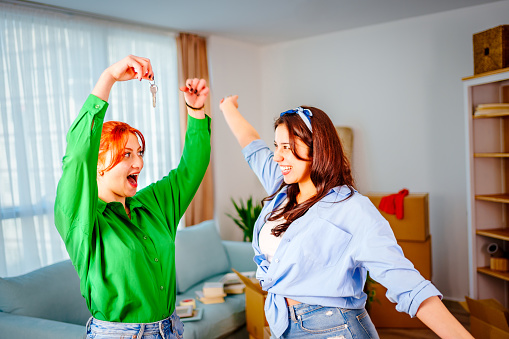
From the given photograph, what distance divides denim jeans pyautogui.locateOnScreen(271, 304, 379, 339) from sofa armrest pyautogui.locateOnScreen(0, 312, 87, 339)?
1321 mm

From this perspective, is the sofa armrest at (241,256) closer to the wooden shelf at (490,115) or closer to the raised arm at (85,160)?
the wooden shelf at (490,115)

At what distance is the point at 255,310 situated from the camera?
9.89 feet

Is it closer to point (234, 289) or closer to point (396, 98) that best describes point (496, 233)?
point (396, 98)

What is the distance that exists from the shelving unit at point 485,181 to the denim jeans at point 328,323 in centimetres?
259

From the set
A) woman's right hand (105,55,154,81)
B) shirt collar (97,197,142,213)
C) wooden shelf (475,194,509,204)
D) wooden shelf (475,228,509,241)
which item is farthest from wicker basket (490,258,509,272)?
woman's right hand (105,55,154,81)

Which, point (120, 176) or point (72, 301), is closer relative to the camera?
point (120, 176)

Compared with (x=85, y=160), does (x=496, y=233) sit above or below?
below

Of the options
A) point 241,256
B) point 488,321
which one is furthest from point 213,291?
point 488,321

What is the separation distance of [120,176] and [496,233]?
309cm

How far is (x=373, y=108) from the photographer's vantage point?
4730 mm

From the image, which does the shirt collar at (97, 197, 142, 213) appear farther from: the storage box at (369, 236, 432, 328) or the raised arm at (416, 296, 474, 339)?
the storage box at (369, 236, 432, 328)

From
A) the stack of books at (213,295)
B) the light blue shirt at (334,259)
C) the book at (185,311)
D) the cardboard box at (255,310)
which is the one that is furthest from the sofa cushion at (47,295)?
the light blue shirt at (334,259)

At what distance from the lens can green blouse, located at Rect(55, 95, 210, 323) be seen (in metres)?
1.22

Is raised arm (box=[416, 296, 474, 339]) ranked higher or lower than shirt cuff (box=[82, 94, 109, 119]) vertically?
lower
